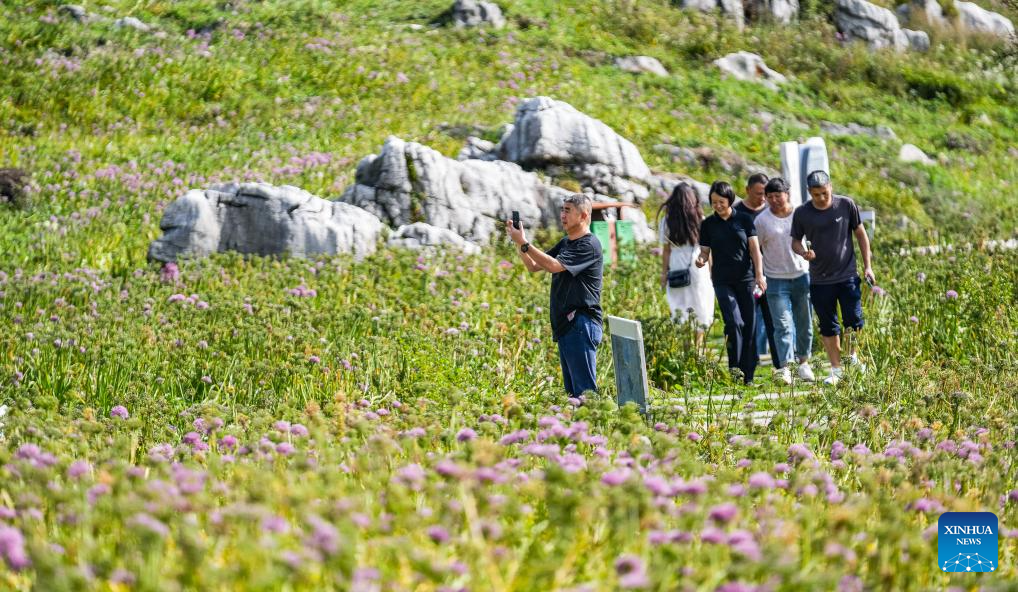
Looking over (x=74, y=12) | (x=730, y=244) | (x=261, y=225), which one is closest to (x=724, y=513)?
(x=730, y=244)

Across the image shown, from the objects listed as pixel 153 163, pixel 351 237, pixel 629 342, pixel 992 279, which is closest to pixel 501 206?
pixel 351 237

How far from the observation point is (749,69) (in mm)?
22125

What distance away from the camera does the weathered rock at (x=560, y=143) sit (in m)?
13.7

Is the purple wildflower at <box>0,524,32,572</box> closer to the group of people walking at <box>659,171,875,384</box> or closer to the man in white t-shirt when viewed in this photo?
the group of people walking at <box>659,171,875,384</box>

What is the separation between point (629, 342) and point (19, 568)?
3.70m

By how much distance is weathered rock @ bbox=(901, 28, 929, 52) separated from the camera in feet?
86.5

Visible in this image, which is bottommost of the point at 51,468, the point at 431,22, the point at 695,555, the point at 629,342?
the point at 431,22

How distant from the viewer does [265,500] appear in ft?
8.56

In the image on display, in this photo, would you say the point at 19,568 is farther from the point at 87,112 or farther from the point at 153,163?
the point at 87,112

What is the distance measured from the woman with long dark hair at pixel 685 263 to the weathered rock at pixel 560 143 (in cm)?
555

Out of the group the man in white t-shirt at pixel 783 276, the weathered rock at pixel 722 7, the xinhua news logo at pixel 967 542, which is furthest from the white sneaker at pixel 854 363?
the weathered rock at pixel 722 7

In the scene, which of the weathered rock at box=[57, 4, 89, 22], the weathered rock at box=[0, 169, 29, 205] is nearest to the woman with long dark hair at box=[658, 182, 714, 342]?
the weathered rock at box=[0, 169, 29, 205]

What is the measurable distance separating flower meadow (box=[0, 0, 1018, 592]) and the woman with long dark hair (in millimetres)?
267

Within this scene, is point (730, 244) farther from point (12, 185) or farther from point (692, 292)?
point (12, 185)
